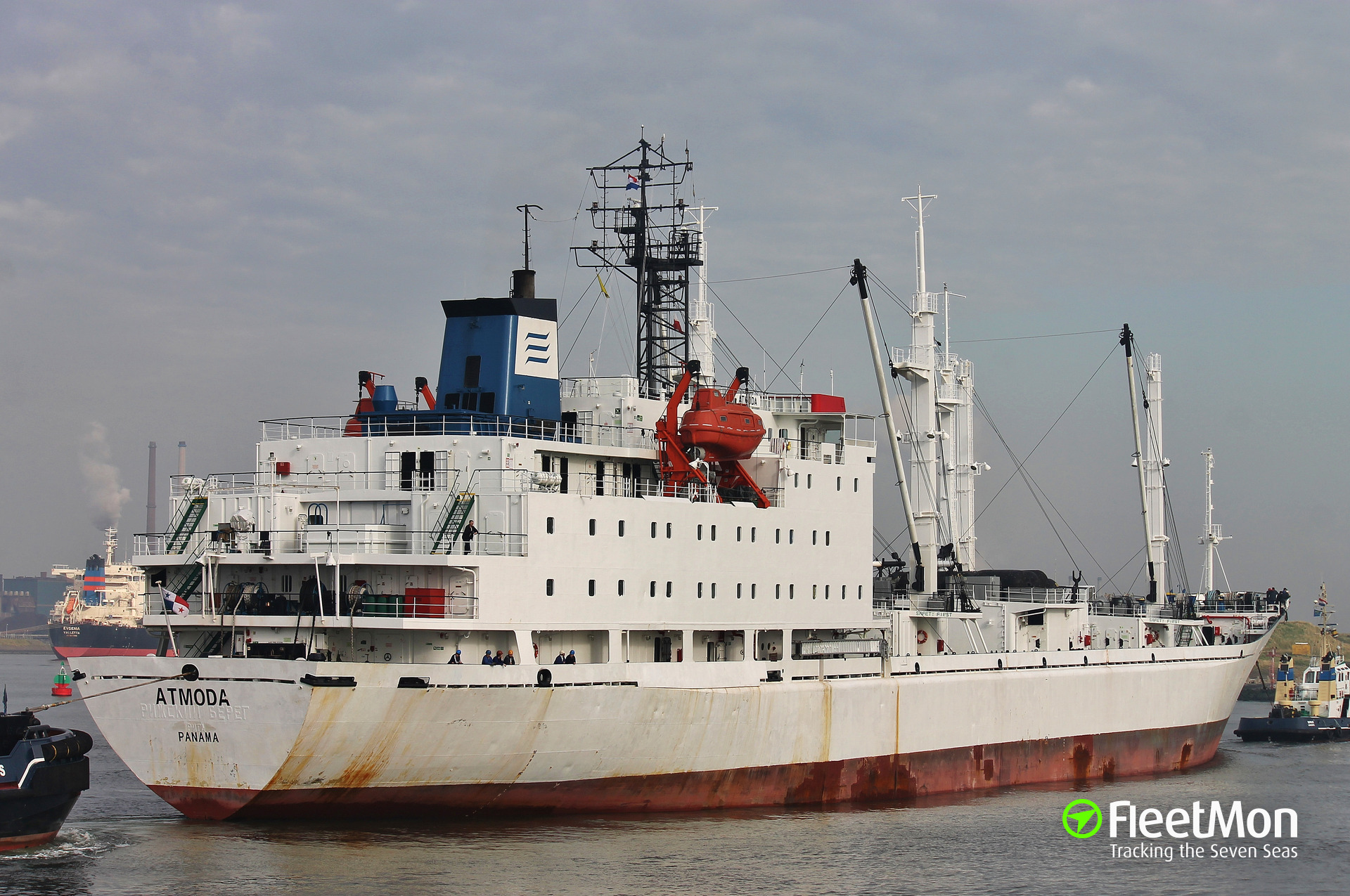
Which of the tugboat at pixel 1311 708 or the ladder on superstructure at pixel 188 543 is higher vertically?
the ladder on superstructure at pixel 188 543

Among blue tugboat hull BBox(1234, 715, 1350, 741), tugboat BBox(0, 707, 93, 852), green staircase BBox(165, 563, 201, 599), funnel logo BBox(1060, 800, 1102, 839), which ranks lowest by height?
blue tugboat hull BBox(1234, 715, 1350, 741)

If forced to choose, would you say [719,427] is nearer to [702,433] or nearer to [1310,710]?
[702,433]

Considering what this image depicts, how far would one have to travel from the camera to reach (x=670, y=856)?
21.9m

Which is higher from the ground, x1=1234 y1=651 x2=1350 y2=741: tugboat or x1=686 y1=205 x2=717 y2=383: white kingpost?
x1=686 y1=205 x2=717 y2=383: white kingpost

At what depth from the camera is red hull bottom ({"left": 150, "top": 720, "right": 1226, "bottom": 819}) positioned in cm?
2262

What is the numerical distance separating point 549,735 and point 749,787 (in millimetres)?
4807

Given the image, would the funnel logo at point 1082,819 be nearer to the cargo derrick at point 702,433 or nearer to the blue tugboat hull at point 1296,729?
the cargo derrick at point 702,433

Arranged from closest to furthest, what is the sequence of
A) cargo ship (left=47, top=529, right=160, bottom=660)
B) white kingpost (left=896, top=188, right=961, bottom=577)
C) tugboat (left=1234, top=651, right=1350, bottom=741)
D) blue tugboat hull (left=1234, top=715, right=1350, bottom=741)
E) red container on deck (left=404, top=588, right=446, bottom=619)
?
red container on deck (left=404, top=588, right=446, bottom=619) < white kingpost (left=896, top=188, right=961, bottom=577) < blue tugboat hull (left=1234, top=715, right=1350, bottom=741) < tugboat (left=1234, top=651, right=1350, bottom=741) < cargo ship (left=47, top=529, right=160, bottom=660)

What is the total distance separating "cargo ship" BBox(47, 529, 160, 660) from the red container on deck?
8192 cm

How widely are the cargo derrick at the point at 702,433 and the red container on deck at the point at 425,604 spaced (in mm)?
5594

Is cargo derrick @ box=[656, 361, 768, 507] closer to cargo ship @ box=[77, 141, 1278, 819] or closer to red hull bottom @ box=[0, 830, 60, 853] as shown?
cargo ship @ box=[77, 141, 1278, 819]

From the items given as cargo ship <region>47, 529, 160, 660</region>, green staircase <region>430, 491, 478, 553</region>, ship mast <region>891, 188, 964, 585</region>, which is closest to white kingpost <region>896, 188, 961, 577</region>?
ship mast <region>891, 188, 964, 585</region>

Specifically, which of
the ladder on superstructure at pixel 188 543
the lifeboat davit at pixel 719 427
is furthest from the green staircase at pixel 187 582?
the lifeboat davit at pixel 719 427

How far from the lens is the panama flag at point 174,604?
2350 cm
